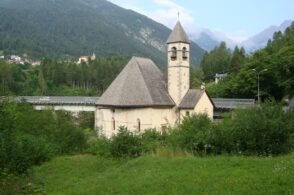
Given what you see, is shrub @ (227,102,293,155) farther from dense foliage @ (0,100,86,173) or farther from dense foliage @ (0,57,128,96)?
dense foliage @ (0,57,128,96)

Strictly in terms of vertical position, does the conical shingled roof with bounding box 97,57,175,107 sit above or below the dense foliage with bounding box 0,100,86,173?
above

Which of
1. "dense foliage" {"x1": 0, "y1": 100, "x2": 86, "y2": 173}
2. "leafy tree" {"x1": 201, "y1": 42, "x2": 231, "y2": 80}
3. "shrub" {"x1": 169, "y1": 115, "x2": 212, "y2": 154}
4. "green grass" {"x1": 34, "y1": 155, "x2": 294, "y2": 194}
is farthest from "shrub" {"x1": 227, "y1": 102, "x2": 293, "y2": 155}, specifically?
"leafy tree" {"x1": 201, "y1": 42, "x2": 231, "y2": 80}

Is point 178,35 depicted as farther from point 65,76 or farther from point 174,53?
point 65,76

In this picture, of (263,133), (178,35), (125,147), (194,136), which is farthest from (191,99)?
(263,133)

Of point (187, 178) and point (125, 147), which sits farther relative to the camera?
point (125, 147)

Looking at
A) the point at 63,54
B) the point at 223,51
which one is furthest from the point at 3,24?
the point at 223,51

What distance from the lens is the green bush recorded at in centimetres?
1819

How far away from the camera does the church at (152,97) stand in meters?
32.0

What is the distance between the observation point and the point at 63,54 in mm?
190500

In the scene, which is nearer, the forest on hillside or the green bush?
the green bush

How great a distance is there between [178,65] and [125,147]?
669 inches

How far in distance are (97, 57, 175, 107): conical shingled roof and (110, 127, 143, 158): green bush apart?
13.1 meters

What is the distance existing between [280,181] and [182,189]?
242 centimetres

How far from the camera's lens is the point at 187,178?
11.4 m
